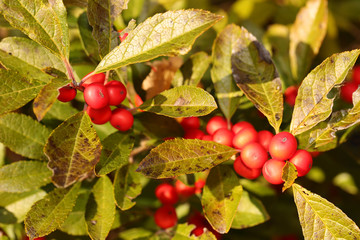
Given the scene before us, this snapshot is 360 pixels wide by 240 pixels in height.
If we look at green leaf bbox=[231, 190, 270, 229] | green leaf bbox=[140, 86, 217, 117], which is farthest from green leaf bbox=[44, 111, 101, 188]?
green leaf bbox=[231, 190, 270, 229]

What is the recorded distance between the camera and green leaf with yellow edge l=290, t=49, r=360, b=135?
1.16 meters

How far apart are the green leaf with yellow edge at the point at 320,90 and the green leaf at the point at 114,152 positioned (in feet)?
1.85

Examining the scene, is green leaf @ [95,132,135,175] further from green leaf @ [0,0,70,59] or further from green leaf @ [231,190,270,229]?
green leaf @ [231,190,270,229]

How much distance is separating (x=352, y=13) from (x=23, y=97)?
2.76 m

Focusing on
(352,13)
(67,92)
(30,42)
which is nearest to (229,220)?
(67,92)

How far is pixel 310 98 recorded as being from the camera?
1193mm

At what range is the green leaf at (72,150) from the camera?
0.96 m

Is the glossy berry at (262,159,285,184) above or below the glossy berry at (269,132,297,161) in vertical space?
below

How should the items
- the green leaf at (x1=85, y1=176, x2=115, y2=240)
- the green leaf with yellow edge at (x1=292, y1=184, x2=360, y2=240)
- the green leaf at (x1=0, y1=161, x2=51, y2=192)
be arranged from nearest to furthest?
the green leaf with yellow edge at (x1=292, y1=184, x2=360, y2=240) < the green leaf at (x1=85, y1=176, x2=115, y2=240) < the green leaf at (x1=0, y1=161, x2=51, y2=192)

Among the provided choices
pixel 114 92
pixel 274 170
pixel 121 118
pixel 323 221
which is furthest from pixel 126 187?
pixel 323 221

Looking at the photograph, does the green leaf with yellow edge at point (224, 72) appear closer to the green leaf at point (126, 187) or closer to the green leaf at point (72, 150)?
the green leaf at point (126, 187)

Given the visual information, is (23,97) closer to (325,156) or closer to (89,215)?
(89,215)

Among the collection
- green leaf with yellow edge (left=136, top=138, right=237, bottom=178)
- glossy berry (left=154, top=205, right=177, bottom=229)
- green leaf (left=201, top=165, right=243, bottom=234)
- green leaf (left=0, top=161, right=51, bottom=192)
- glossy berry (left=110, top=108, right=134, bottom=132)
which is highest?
glossy berry (left=110, top=108, right=134, bottom=132)

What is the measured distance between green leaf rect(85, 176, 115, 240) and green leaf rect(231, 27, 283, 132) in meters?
0.61
